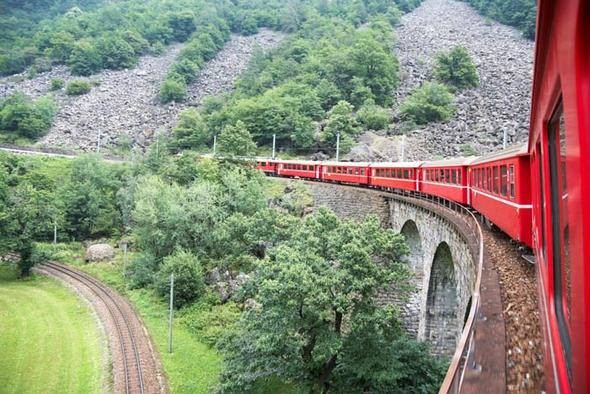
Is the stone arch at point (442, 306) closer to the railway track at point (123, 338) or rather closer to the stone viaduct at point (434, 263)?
the stone viaduct at point (434, 263)

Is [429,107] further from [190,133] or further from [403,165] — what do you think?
[403,165]

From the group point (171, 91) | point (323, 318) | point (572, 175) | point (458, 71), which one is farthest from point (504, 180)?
point (171, 91)

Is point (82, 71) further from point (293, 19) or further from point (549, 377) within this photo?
point (549, 377)

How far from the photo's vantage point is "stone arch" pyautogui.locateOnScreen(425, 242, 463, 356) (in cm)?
1577

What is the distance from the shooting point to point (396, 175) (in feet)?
77.4

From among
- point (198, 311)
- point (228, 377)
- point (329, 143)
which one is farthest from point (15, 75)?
point (228, 377)

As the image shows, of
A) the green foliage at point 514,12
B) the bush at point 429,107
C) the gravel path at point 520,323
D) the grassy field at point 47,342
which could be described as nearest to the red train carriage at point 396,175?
the gravel path at point 520,323

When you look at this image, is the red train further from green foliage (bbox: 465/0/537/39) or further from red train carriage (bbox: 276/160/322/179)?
green foliage (bbox: 465/0/537/39)

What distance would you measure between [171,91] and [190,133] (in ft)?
62.9

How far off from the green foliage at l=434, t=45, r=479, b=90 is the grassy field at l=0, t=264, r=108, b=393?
173 ft

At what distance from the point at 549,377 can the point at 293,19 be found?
103m

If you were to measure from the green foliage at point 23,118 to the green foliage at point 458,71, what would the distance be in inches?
2155

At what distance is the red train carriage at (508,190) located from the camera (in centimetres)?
763

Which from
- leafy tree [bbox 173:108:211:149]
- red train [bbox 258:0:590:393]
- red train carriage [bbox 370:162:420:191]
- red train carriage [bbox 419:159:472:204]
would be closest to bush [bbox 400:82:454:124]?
leafy tree [bbox 173:108:211:149]
